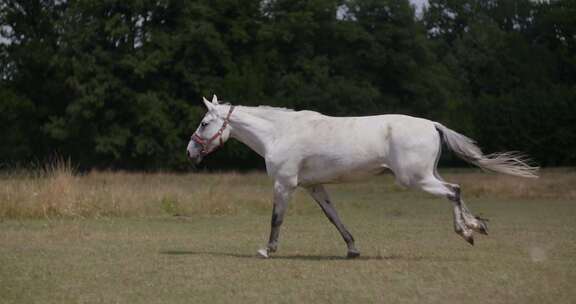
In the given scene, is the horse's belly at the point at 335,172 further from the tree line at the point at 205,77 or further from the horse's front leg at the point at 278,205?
Result: the tree line at the point at 205,77

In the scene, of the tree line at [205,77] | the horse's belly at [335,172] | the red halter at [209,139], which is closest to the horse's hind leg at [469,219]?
the horse's belly at [335,172]

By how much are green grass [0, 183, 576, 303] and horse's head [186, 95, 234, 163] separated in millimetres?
1362

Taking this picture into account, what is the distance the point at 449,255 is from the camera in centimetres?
1284

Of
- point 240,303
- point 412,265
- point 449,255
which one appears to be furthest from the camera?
point 449,255

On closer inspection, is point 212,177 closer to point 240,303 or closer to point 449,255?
point 449,255

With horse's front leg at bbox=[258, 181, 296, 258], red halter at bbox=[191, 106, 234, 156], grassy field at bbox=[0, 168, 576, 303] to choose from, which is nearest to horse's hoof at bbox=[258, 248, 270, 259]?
horse's front leg at bbox=[258, 181, 296, 258]

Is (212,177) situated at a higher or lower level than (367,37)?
lower

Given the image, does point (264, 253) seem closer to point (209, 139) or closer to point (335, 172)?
point (335, 172)

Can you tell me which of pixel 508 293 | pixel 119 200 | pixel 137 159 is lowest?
pixel 137 159

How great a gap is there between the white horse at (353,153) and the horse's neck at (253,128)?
0.01m

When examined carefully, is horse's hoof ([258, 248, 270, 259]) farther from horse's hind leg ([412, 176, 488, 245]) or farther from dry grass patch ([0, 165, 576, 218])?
dry grass patch ([0, 165, 576, 218])

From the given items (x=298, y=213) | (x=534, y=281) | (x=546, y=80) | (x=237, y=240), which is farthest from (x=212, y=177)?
(x=546, y=80)

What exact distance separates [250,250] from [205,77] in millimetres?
38842

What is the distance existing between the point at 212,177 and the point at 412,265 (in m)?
26.4
